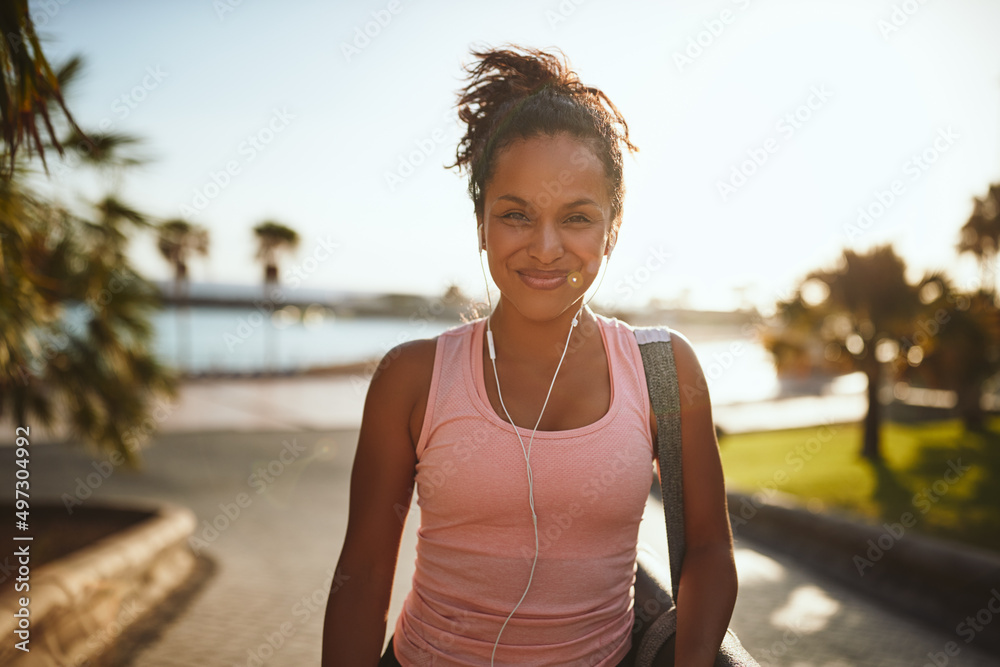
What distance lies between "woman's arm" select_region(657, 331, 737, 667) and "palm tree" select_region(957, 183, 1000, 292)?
2315 centimetres

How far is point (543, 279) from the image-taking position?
1628 millimetres

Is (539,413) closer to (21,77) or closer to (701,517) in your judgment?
(701,517)

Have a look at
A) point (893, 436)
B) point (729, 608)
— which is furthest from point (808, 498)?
point (729, 608)

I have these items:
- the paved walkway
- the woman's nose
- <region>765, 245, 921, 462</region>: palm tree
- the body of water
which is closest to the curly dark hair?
the woman's nose

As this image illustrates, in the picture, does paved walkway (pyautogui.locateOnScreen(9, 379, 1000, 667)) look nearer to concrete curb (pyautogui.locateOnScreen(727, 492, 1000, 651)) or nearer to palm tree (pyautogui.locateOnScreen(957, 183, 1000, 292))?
concrete curb (pyautogui.locateOnScreen(727, 492, 1000, 651))

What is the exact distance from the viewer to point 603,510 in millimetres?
1566

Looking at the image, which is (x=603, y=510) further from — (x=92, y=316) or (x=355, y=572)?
(x=92, y=316)

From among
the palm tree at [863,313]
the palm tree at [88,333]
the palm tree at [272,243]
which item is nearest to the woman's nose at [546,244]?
the palm tree at [88,333]

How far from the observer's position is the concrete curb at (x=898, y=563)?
3941 millimetres

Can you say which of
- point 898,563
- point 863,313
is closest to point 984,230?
point 863,313

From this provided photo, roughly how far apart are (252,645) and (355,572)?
283 centimetres

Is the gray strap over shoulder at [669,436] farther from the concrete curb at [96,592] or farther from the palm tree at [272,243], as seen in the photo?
the palm tree at [272,243]

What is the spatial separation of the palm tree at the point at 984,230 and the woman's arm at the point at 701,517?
23.2 meters

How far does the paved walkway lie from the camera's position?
379cm
